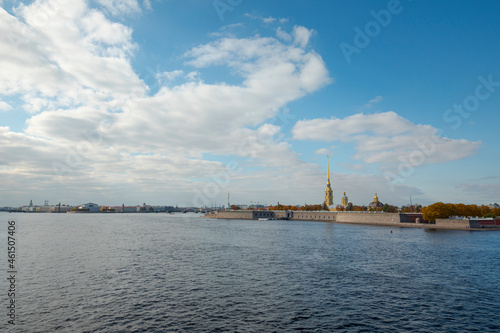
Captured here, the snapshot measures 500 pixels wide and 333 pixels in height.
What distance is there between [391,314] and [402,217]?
97109 millimetres

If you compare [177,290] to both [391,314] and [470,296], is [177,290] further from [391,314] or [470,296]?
[470,296]

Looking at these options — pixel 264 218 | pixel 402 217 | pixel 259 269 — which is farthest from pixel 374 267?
pixel 264 218

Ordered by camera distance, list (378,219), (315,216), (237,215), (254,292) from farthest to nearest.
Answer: (237,215)
(315,216)
(378,219)
(254,292)

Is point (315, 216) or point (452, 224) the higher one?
point (452, 224)

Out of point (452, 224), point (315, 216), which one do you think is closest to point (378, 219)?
point (452, 224)

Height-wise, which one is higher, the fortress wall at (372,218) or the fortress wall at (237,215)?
the fortress wall at (372,218)

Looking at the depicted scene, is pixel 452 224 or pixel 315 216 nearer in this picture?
pixel 452 224

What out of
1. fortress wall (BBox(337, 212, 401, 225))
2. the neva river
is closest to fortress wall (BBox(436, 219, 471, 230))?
fortress wall (BBox(337, 212, 401, 225))

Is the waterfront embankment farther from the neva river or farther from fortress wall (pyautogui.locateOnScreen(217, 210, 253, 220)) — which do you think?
the neva river

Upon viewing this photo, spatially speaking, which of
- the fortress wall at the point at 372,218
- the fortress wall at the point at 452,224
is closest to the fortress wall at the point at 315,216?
the fortress wall at the point at 372,218

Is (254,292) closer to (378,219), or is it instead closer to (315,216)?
(378,219)

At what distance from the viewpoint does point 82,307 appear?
20.6 m

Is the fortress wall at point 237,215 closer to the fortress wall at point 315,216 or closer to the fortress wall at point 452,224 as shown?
the fortress wall at point 315,216

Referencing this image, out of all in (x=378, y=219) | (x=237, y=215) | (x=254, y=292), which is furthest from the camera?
(x=237, y=215)
